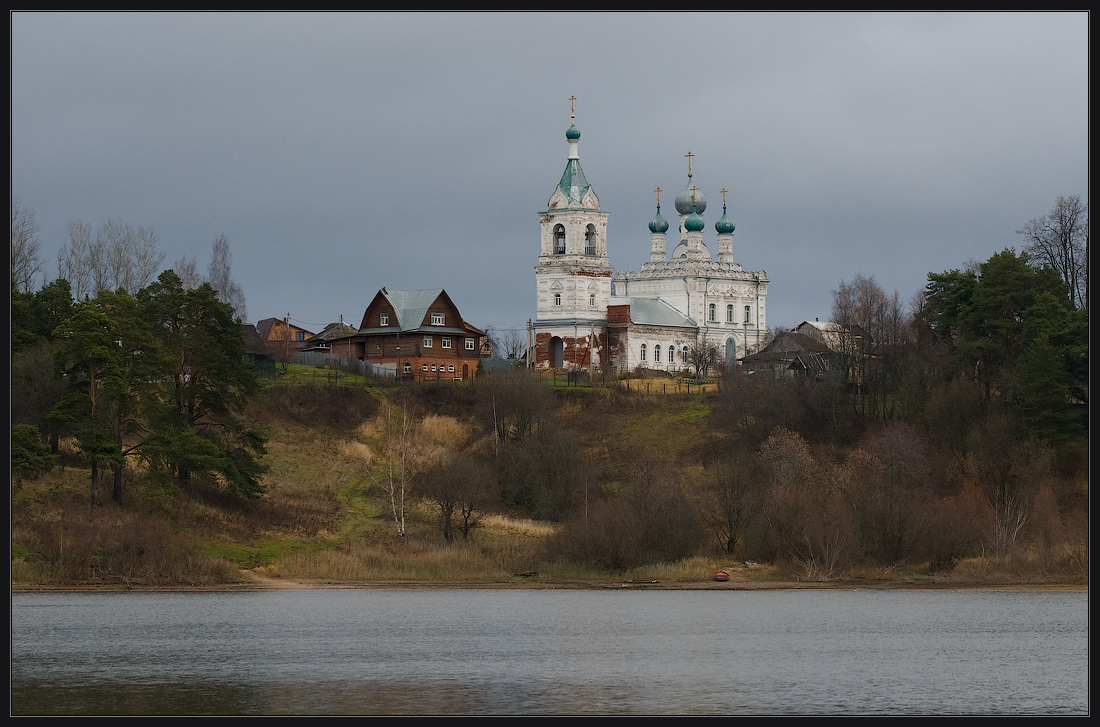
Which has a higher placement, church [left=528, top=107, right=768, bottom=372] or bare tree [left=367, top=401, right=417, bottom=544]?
church [left=528, top=107, right=768, bottom=372]

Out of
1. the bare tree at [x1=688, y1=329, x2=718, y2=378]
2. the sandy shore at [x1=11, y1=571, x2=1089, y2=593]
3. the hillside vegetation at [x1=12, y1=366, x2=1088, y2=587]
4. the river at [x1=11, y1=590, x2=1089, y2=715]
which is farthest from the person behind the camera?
the bare tree at [x1=688, y1=329, x2=718, y2=378]

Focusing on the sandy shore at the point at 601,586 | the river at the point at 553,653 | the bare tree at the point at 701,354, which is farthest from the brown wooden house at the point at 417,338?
the river at the point at 553,653

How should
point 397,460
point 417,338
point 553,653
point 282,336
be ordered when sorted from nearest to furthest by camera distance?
1. point 553,653
2. point 397,460
3. point 417,338
4. point 282,336

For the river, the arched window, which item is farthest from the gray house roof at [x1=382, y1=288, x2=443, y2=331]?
the river

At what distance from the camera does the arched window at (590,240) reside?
10600 centimetres

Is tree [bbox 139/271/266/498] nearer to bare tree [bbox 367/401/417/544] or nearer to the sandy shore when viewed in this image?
bare tree [bbox 367/401/417/544]

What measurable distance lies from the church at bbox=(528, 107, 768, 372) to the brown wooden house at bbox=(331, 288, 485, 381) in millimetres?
7542

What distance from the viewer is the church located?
342 feet

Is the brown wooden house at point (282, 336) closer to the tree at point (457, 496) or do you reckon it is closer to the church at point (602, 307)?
the church at point (602, 307)

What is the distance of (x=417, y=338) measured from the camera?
313 feet

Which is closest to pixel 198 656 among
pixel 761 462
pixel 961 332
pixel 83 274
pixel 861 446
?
pixel 761 462

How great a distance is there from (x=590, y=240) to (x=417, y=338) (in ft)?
54.5

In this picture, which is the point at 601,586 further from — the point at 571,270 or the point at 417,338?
the point at 571,270

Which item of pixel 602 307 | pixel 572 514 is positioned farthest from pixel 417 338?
pixel 572 514
